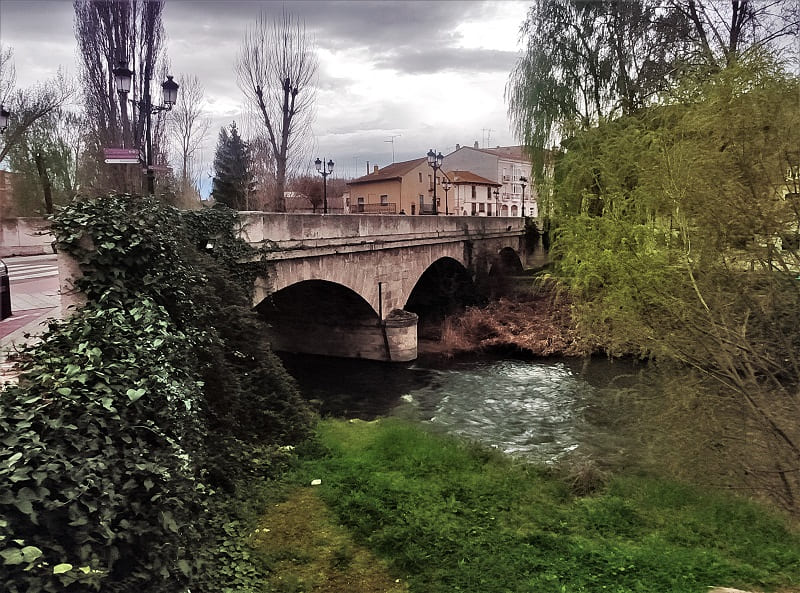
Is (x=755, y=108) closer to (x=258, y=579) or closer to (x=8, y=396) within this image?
(x=258, y=579)

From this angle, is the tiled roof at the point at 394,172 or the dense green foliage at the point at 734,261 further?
the tiled roof at the point at 394,172

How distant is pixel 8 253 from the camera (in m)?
22.8

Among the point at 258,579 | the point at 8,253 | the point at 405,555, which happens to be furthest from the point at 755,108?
the point at 8,253

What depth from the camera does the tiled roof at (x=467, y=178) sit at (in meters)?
47.5

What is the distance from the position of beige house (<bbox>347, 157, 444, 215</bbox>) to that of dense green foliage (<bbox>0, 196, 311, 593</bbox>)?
116 ft

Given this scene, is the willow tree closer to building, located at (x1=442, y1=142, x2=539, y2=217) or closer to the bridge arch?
the bridge arch

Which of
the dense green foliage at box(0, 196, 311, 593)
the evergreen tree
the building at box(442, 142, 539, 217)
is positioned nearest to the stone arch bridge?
the dense green foliage at box(0, 196, 311, 593)

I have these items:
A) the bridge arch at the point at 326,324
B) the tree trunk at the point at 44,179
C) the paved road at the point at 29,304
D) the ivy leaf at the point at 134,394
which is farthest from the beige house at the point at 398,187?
the ivy leaf at the point at 134,394

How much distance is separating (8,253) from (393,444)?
21440mm

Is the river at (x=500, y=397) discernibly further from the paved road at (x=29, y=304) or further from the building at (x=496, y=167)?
the building at (x=496, y=167)

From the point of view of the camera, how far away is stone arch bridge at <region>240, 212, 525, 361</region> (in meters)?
11.9

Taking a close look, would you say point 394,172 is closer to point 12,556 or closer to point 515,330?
point 515,330

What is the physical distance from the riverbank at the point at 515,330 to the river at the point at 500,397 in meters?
0.87

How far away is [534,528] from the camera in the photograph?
21.1ft
